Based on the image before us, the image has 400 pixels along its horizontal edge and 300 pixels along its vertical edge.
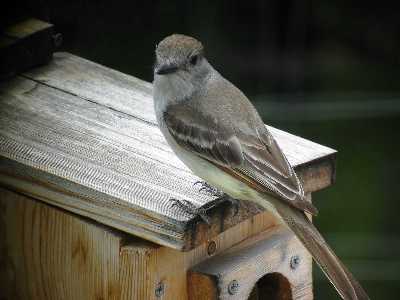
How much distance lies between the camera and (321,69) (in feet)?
29.1

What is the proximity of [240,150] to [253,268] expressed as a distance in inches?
18.6

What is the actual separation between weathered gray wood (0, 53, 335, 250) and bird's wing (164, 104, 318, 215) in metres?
0.12

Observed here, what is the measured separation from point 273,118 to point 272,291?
8.29 feet

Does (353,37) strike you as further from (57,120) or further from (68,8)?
(57,120)

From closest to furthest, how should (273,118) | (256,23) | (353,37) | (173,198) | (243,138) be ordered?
1. (173,198)
2. (243,138)
3. (273,118)
4. (256,23)
5. (353,37)

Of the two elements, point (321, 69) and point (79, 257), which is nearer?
point (79, 257)

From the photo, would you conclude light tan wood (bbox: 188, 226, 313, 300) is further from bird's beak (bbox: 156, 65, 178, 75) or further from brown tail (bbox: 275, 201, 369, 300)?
bird's beak (bbox: 156, 65, 178, 75)

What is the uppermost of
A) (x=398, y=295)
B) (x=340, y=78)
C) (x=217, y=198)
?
(x=217, y=198)

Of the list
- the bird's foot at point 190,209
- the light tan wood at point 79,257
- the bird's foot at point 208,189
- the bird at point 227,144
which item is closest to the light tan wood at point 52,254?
the light tan wood at point 79,257

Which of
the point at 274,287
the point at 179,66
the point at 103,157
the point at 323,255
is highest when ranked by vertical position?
the point at 179,66

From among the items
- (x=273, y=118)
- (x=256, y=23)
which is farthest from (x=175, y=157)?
(x=256, y=23)

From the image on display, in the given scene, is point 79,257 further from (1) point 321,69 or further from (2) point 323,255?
(1) point 321,69

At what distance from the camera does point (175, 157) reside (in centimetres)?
464

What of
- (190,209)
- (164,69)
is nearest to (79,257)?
(190,209)
